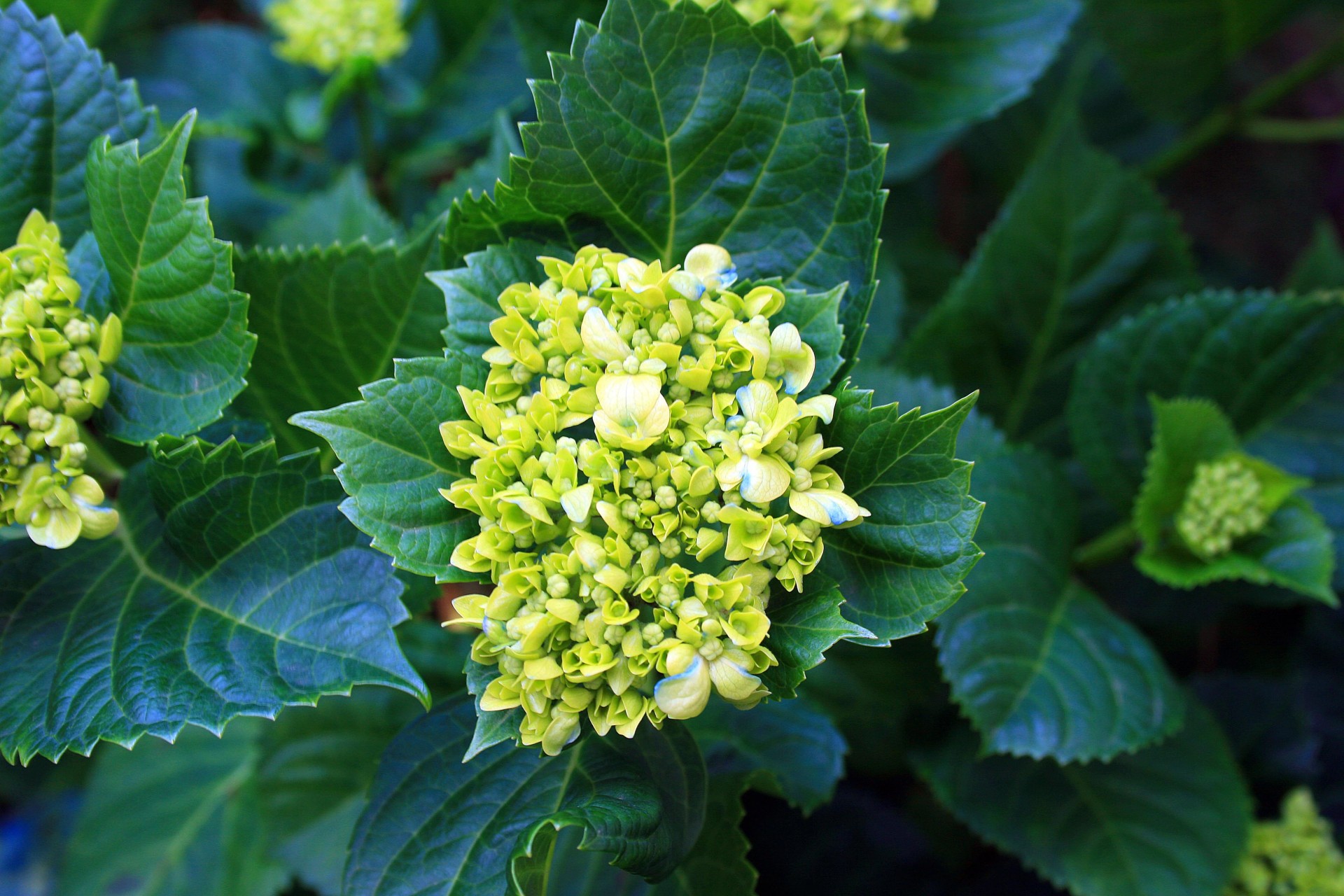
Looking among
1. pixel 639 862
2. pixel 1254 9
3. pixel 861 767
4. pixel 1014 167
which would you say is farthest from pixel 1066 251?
pixel 639 862

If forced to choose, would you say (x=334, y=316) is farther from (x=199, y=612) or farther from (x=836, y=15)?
(x=836, y=15)

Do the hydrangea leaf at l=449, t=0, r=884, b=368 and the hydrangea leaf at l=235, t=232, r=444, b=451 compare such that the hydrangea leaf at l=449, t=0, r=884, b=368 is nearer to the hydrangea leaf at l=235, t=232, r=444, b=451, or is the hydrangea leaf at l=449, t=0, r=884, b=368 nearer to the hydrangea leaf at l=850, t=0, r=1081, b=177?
the hydrangea leaf at l=235, t=232, r=444, b=451

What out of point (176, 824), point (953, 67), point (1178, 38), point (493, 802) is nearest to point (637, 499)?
point (493, 802)

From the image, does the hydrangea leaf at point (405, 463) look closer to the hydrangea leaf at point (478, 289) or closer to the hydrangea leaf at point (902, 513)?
the hydrangea leaf at point (478, 289)

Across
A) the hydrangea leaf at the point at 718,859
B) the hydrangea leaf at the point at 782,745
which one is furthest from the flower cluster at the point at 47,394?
the hydrangea leaf at the point at 782,745

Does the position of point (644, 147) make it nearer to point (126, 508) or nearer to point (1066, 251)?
point (126, 508)

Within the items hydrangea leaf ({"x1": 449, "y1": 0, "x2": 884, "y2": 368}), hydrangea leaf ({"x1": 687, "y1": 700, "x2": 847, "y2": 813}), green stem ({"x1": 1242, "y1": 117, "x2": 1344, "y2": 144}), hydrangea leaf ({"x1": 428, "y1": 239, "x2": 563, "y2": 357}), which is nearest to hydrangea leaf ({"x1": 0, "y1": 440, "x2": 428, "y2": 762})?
hydrangea leaf ({"x1": 428, "y1": 239, "x2": 563, "y2": 357})

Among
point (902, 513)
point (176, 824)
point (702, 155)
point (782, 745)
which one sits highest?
point (702, 155)
